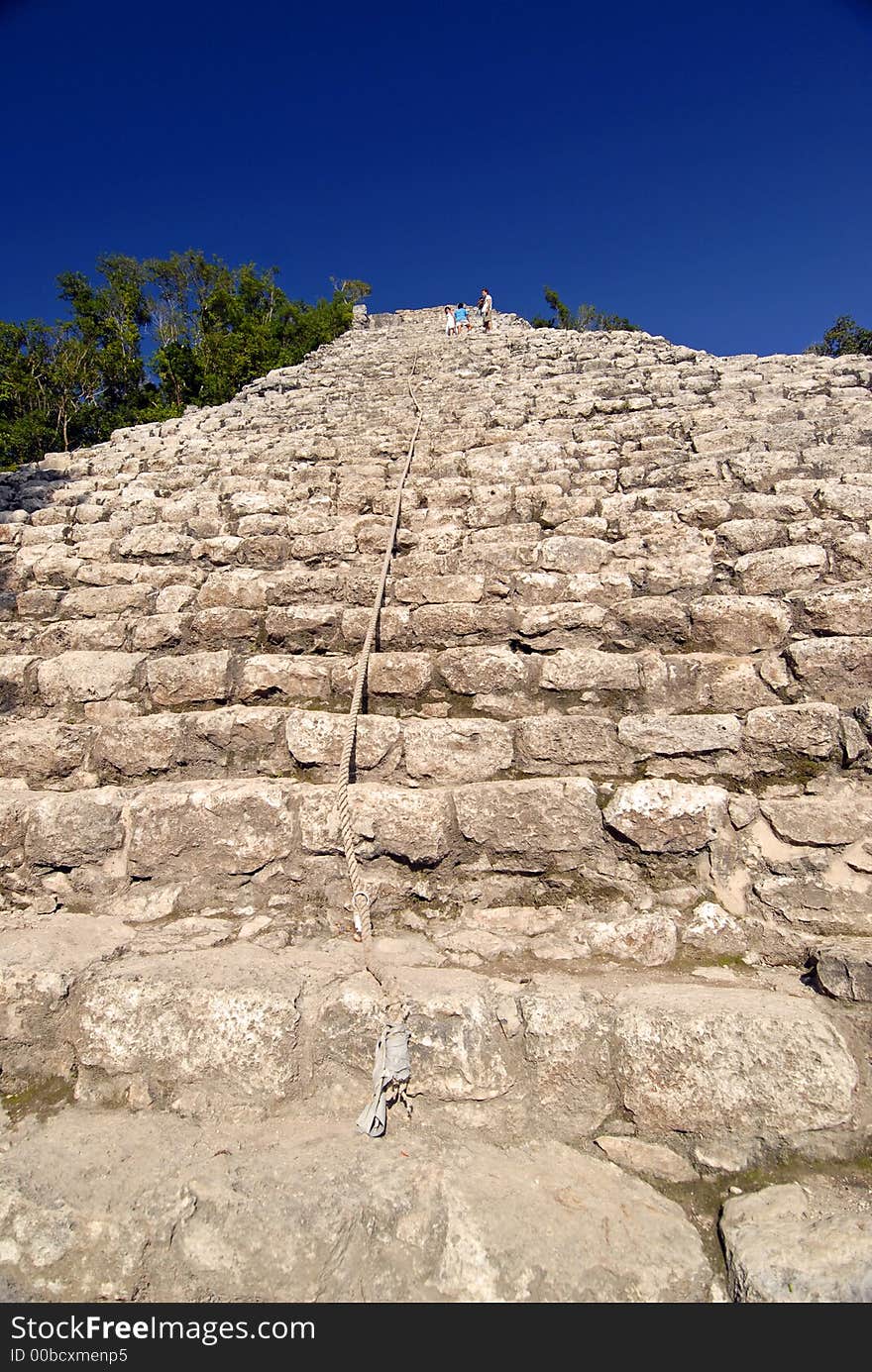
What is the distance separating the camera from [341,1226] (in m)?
1.50

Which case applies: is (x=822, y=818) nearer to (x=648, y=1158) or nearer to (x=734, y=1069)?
(x=734, y=1069)

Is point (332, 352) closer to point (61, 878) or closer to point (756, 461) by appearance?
point (756, 461)

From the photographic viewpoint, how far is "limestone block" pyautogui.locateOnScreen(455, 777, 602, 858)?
7.34 ft

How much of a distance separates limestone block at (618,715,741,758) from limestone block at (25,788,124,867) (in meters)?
1.94

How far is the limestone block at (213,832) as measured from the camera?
2348 millimetres

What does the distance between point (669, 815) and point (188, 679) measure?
207 centimetres

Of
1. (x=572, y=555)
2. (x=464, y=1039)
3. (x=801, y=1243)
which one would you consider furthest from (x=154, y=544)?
(x=801, y=1243)

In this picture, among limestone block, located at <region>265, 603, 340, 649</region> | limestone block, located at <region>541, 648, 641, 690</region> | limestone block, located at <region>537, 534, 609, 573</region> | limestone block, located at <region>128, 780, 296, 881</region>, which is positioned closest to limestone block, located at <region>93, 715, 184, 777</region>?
limestone block, located at <region>128, 780, 296, 881</region>

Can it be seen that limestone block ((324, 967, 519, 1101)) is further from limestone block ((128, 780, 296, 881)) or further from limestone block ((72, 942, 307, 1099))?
limestone block ((128, 780, 296, 881))

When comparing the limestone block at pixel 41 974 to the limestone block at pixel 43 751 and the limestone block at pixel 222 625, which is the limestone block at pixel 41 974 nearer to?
the limestone block at pixel 43 751

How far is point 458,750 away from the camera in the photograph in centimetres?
250

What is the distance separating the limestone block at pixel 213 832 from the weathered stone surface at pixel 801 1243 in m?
1.63
